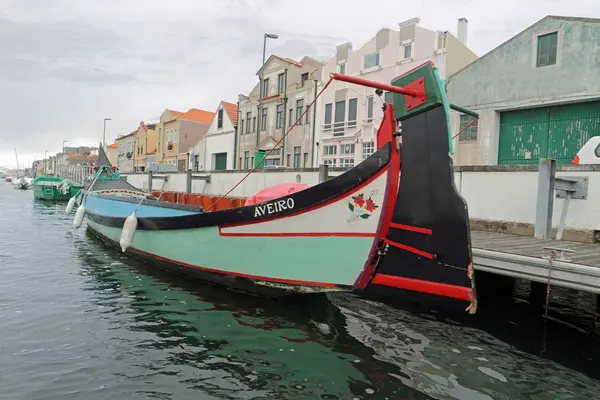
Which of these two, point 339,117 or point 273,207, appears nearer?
point 273,207

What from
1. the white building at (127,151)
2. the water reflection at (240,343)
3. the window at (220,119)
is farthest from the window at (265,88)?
the white building at (127,151)

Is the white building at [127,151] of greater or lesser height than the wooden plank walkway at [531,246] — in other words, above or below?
above

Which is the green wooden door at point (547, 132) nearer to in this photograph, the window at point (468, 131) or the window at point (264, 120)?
the window at point (468, 131)

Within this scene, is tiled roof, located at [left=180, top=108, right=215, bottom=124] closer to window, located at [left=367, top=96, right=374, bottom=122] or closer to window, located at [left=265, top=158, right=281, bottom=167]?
window, located at [left=265, top=158, right=281, bottom=167]

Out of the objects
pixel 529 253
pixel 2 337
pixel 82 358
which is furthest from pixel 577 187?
pixel 2 337

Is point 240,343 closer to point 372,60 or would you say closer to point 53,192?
point 372,60

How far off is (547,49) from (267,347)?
645 inches

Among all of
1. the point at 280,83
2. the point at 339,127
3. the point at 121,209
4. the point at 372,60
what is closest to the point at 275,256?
the point at 121,209

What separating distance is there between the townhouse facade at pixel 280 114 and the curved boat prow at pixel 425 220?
71.6 feet

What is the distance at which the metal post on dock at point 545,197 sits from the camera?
7.82 m

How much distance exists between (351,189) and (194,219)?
9.77 ft

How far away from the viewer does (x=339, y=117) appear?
2612cm

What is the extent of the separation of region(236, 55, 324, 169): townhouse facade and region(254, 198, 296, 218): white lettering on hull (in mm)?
20924

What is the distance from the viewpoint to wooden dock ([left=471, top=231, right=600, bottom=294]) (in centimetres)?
494
